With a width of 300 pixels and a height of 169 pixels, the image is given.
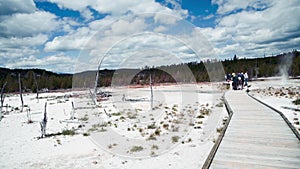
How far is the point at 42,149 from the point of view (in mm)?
8883

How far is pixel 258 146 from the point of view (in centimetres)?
631

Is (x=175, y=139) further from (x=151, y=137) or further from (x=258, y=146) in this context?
(x=258, y=146)

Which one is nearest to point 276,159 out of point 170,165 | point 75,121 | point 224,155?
point 224,155

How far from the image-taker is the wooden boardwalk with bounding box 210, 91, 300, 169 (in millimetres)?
5359

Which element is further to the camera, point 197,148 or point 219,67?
point 219,67

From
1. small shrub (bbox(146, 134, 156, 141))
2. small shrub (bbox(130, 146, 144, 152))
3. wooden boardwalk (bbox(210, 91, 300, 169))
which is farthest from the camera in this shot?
small shrub (bbox(146, 134, 156, 141))

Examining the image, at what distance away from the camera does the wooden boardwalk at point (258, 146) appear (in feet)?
17.6

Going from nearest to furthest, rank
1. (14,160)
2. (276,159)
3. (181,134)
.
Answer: (276,159), (14,160), (181,134)

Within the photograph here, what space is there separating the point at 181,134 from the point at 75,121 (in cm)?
719

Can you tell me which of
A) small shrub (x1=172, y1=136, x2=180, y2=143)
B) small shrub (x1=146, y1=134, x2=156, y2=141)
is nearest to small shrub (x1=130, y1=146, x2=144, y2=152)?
small shrub (x1=146, y1=134, x2=156, y2=141)

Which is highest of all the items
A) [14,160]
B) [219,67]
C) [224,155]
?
[219,67]

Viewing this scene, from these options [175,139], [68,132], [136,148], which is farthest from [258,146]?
[68,132]

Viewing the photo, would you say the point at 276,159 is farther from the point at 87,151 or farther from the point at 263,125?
the point at 87,151

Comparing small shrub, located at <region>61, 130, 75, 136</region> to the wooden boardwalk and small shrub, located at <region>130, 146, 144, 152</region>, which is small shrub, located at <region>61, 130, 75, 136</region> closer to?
small shrub, located at <region>130, 146, 144, 152</region>
